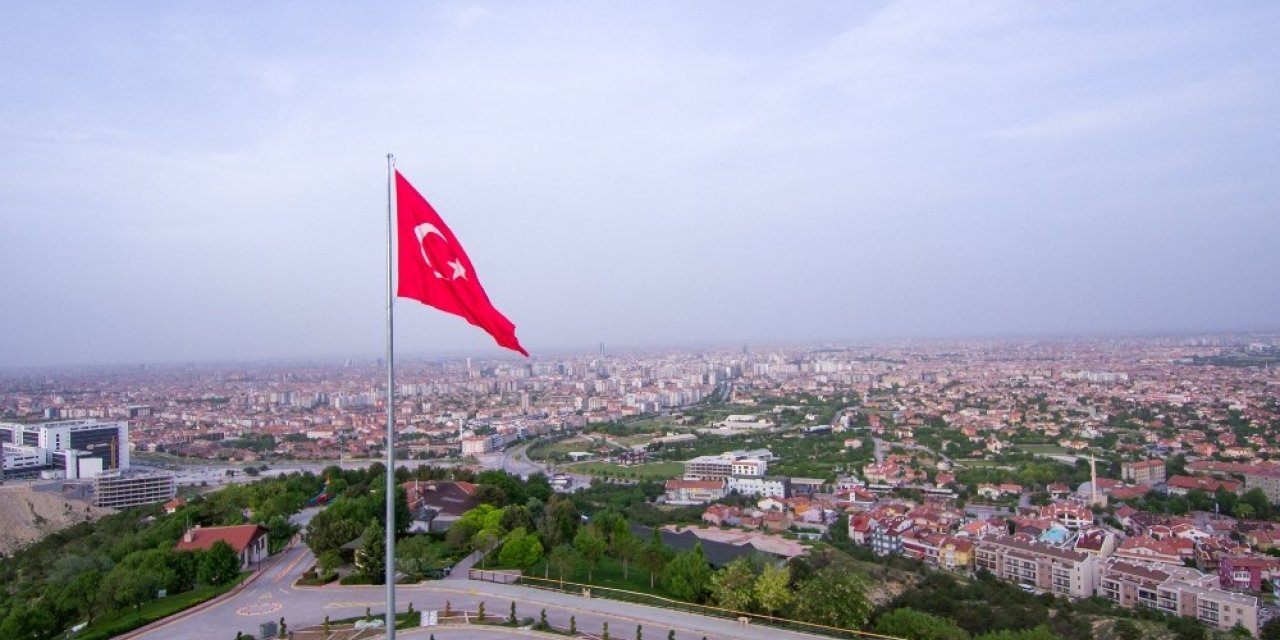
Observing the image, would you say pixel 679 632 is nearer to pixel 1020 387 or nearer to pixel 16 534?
pixel 16 534

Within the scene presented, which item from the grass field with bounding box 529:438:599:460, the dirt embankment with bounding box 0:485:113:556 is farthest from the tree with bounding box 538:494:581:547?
the grass field with bounding box 529:438:599:460

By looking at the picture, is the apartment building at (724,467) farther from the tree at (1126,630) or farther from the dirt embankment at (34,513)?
the dirt embankment at (34,513)

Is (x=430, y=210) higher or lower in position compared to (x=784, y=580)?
higher

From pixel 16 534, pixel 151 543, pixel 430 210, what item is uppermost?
pixel 430 210

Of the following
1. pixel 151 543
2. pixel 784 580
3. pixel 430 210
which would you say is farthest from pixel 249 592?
pixel 430 210

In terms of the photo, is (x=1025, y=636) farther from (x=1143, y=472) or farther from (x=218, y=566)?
(x=1143, y=472)

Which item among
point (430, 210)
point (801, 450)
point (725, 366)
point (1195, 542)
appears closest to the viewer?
point (430, 210)

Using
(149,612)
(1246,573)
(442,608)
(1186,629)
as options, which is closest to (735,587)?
(442,608)
